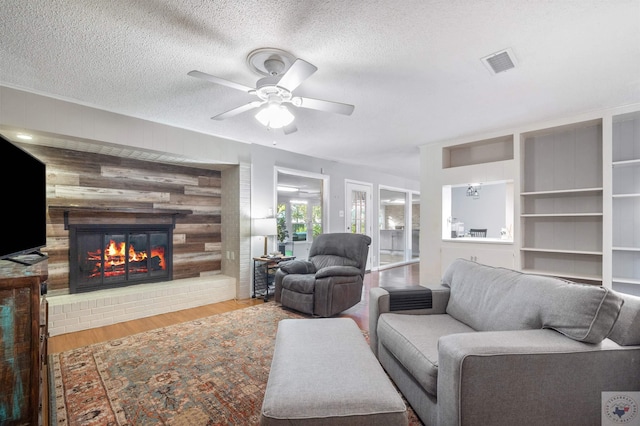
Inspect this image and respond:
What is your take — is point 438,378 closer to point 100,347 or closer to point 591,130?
point 100,347

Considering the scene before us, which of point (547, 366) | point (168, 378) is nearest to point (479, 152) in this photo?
point (547, 366)

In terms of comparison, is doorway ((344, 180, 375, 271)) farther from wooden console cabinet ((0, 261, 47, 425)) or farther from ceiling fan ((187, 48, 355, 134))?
wooden console cabinet ((0, 261, 47, 425))

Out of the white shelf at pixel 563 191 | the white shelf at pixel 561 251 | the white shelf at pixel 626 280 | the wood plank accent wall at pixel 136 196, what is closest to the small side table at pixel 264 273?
the wood plank accent wall at pixel 136 196

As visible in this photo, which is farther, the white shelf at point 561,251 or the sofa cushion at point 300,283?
the sofa cushion at point 300,283

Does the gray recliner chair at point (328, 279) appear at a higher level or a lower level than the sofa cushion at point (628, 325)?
lower

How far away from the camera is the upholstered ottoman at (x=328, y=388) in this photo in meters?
1.16

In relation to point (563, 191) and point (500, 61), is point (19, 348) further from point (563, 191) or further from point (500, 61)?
point (563, 191)

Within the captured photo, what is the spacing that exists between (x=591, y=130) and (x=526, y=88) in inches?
64.9

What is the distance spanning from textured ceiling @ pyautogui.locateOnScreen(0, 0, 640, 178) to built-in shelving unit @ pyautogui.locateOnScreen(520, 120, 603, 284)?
520mm

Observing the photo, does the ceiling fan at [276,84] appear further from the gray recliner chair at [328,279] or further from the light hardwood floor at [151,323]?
the light hardwood floor at [151,323]

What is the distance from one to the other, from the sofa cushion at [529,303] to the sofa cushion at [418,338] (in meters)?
→ 0.18

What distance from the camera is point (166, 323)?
342cm

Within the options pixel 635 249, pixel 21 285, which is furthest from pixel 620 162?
pixel 21 285

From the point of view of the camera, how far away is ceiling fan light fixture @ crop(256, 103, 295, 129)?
234cm
